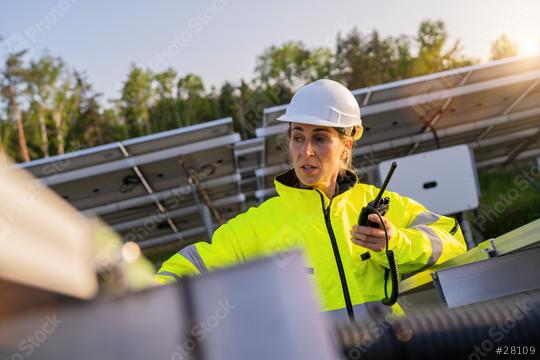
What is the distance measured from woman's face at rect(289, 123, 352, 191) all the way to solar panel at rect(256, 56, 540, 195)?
3.80 metres

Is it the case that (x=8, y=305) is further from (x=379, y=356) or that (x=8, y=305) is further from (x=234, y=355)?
(x=379, y=356)

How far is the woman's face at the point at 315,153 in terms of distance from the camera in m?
2.80

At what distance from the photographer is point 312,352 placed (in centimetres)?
63

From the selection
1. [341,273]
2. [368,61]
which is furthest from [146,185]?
[368,61]

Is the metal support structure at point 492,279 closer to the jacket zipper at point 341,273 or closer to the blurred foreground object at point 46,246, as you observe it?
the jacket zipper at point 341,273

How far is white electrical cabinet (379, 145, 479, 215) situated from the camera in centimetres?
654

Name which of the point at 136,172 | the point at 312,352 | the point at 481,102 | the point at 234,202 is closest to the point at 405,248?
the point at 312,352

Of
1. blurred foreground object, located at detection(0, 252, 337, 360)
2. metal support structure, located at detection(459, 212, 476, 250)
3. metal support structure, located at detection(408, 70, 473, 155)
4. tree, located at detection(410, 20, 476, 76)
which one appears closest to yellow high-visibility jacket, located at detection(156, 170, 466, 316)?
blurred foreground object, located at detection(0, 252, 337, 360)

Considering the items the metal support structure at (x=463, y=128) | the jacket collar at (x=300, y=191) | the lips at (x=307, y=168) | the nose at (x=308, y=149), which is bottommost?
the jacket collar at (x=300, y=191)

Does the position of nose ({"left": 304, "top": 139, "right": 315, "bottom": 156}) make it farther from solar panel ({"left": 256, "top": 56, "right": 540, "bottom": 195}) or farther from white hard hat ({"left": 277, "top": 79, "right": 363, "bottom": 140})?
solar panel ({"left": 256, "top": 56, "right": 540, "bottom": 195})

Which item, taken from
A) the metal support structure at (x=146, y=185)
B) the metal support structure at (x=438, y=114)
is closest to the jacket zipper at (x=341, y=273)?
the metal support structure at (x=146, y=185)

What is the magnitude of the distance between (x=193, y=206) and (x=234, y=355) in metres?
7.72

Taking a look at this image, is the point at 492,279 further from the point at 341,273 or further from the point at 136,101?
the point at 136,101

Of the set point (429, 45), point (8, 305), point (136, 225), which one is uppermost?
point (429, 45)
